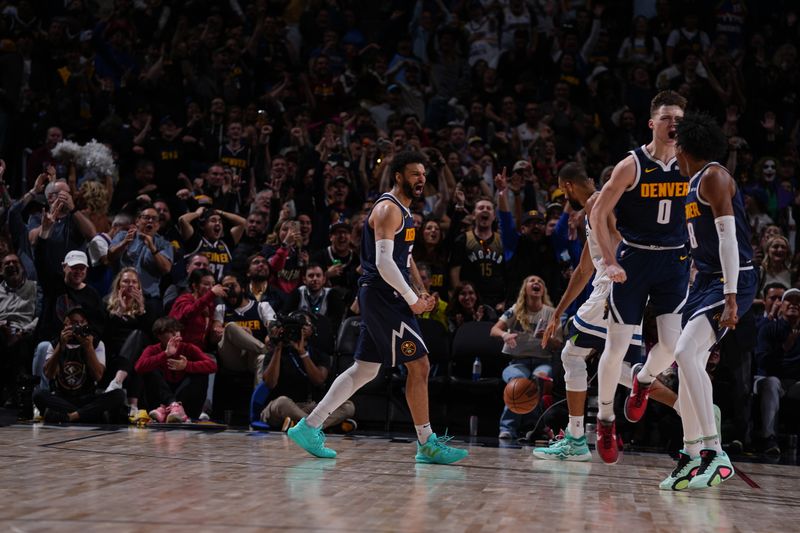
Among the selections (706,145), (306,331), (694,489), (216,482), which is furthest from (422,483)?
(306,331)

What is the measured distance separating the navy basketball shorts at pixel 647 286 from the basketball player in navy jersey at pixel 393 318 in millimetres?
1147

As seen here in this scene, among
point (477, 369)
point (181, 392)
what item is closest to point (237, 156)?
point (181, 392)

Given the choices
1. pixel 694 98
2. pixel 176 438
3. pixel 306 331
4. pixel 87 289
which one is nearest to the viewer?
pixel 176 438

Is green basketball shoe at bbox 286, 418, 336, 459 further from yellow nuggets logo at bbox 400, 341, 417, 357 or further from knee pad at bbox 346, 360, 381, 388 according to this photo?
yellow nuggets logo at bbox 400, 341, 417, 357

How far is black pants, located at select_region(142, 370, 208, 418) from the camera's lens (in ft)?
30.5

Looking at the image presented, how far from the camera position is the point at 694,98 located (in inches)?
548

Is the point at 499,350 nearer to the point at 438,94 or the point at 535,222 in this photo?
the point at 535,222

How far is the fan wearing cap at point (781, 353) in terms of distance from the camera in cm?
884

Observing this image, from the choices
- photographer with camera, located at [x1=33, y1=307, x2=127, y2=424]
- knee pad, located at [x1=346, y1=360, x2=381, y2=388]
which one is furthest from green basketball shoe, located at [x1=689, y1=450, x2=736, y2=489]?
photographer with camera, located at [x1=33, y1=307, x2=127, y2=424]

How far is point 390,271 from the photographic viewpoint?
6.07m

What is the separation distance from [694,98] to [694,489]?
9.72 metres

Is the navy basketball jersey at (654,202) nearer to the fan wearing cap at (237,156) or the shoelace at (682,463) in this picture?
the shoelace at (682,463)

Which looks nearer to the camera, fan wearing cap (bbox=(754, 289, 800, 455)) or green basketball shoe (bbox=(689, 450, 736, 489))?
green basketball shoe (bbox=(689, 450, 736, 489))

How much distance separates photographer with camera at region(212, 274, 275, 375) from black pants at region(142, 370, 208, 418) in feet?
1.27
